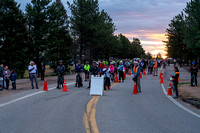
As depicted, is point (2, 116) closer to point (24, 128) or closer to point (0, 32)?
point (24, 128)

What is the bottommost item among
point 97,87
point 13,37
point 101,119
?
point 101,119

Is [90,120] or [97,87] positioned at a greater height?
[97,87]

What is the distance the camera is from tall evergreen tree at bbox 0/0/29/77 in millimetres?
38875

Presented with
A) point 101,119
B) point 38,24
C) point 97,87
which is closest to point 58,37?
point 38,24

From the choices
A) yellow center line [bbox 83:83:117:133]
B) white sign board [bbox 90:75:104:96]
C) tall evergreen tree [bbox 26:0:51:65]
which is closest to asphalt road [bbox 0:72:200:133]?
yellow center line [bbox 83:83:117:133]

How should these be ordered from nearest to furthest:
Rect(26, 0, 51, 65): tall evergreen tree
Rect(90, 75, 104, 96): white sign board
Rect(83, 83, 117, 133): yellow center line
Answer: Rect(83, 83, 117, 133): yellow center line, Rect(90, 75, 104, 96): white sign board, Rect(26, 0, 51, 65): tall evergreen tree

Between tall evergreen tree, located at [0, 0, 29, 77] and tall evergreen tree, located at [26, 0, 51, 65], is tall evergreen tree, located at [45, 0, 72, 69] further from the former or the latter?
tall evergreen tree, located at [0, 0, 29, 77]

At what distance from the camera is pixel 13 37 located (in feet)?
130

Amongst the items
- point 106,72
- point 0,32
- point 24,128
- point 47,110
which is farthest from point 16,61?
point 24,128

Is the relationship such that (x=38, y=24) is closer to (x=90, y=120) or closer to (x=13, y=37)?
(x=13, y=37)

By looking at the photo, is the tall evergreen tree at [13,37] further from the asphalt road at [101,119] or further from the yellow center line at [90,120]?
the yellow center line at [90,120]

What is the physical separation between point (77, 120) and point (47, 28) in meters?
32.1

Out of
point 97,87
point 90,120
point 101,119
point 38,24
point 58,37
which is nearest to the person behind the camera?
point 90,120

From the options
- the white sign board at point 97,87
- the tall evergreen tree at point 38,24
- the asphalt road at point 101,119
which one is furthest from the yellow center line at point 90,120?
the tall evergreen tree at point 38,24
